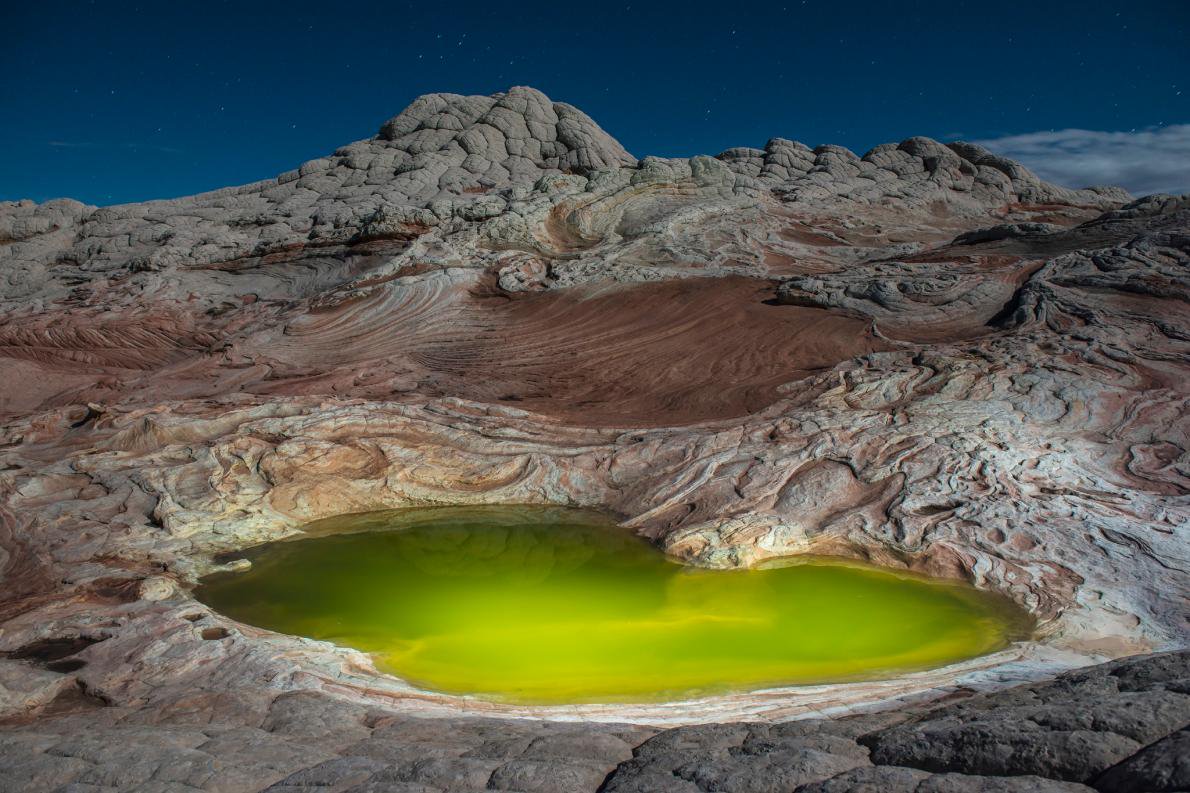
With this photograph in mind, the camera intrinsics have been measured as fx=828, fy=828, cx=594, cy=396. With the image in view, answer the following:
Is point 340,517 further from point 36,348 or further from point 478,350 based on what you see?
point 36,348

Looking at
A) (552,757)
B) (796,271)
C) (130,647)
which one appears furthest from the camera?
(796,271)

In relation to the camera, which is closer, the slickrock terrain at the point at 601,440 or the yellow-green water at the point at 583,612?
the slickrock terrain at the point at 601,440

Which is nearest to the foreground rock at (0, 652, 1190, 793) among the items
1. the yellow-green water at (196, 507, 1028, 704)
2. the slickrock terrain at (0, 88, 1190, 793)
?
the slickrock terrain at (0, 88, 1190, 793)

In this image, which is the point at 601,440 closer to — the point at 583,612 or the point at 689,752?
the point at 583,612

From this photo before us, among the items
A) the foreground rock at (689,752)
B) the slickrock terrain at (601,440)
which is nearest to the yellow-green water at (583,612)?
A: the slickrock terrain at (601,440)

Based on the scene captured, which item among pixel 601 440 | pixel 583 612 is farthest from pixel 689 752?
pixel 601 440

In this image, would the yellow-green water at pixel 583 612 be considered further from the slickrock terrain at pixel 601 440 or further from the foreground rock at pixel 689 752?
the foreground rock at pixel 689 752

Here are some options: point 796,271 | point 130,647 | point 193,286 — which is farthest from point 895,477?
point 193,286
